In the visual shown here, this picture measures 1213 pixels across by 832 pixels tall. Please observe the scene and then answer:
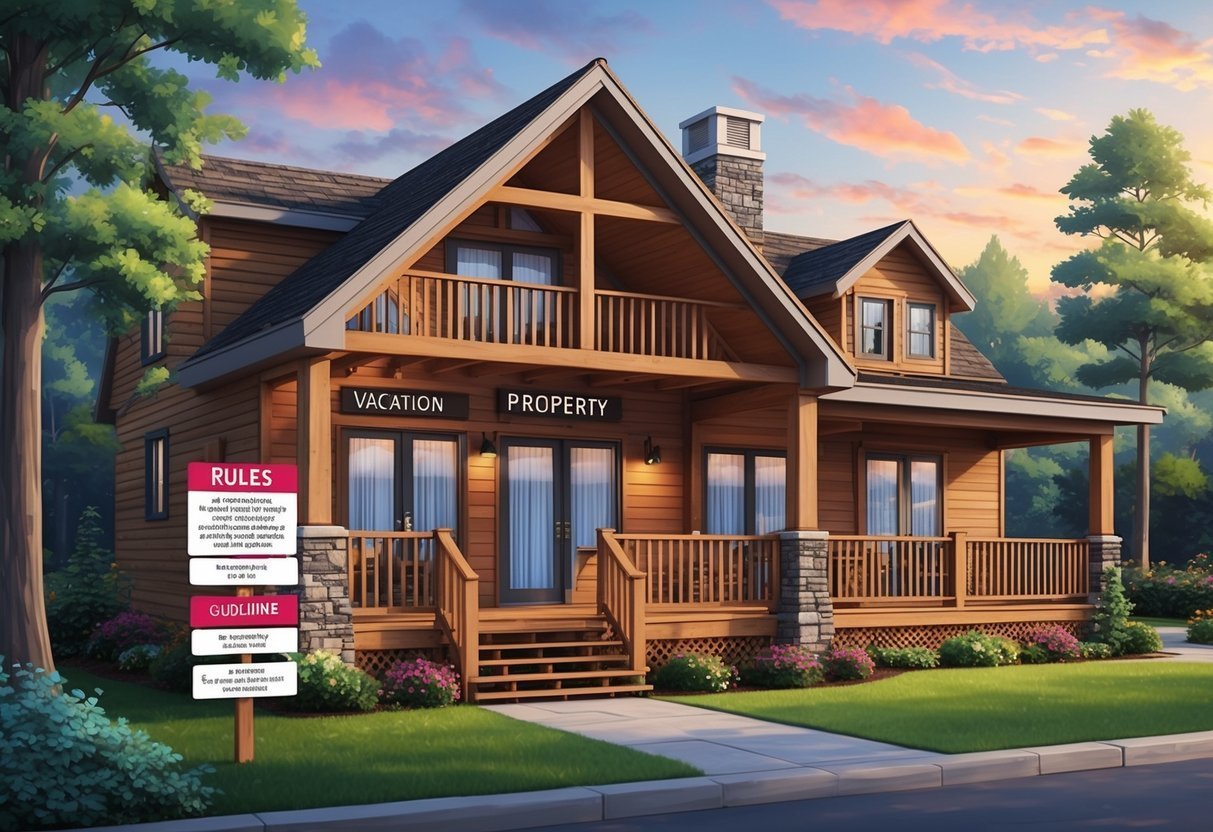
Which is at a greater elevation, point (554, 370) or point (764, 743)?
point (554, 370)

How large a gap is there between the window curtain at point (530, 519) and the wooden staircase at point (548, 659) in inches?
80.6

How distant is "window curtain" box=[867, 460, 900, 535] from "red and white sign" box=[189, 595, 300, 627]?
15374mm

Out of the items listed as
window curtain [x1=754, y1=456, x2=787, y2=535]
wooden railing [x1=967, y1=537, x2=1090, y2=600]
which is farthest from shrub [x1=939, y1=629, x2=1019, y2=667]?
window curtain [x1=754, y1=456, x2=787, y2=535]

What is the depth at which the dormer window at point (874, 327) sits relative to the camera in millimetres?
25719

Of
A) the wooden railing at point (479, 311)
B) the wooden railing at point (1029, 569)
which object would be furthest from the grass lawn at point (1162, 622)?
the wooden railing at point (479, 311)

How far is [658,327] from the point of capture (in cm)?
2245

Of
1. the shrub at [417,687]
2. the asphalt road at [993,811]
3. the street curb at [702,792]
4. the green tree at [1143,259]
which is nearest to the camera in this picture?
the street curb at [702,792]

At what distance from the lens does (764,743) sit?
13.5 m

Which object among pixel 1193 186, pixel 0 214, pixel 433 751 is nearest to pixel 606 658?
pixel 433 751

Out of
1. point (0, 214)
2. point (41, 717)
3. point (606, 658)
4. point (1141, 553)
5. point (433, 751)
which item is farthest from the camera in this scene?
point (1141, 553)

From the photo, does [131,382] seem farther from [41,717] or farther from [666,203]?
[41,717]

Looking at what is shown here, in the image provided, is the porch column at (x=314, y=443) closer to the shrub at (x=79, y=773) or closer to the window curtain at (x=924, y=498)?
the shrub at (x=79, y=773)

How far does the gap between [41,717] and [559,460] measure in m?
12.2

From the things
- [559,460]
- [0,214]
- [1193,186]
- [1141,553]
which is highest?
[1193,186]
